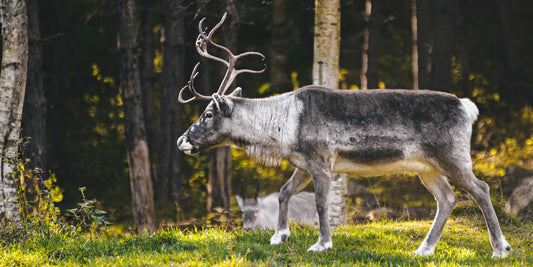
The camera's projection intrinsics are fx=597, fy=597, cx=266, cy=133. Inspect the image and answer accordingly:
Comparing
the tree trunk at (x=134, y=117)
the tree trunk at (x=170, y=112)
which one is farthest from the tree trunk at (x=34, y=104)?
the tree trunk at (x=170, y=112)

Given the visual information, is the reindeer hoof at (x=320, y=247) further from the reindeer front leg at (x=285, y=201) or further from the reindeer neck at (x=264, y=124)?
the reindeer neck at (x=264, y=124)

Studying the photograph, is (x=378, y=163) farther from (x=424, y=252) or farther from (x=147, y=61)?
(x=147, y=61)

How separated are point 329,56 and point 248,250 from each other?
469 centimetres

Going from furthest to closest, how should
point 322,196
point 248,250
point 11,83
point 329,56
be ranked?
point 329,56
point 11,83
point 322,196
point 248,250

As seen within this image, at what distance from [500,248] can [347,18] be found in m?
12.8

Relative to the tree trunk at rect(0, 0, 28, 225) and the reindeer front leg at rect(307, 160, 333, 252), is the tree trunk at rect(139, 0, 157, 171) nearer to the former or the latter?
the tree trunk at rect(0, 0, 28, 225)

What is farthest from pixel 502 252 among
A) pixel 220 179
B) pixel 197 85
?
pixel 197 85

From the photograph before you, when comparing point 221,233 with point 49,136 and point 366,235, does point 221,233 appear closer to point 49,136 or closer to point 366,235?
point 366,235

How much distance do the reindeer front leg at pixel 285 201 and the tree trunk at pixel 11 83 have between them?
3.66m

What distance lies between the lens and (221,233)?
25.9 ft

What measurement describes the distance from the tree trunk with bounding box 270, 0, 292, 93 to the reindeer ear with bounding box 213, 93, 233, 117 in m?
8.23

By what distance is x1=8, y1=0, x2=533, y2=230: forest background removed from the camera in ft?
47.9

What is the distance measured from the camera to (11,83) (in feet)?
27.3

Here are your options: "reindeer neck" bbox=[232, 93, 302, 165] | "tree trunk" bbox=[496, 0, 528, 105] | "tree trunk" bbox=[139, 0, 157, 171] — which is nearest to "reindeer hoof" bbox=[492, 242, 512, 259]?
"reindeer neck" bbox=[232, 93, 302, 165]
